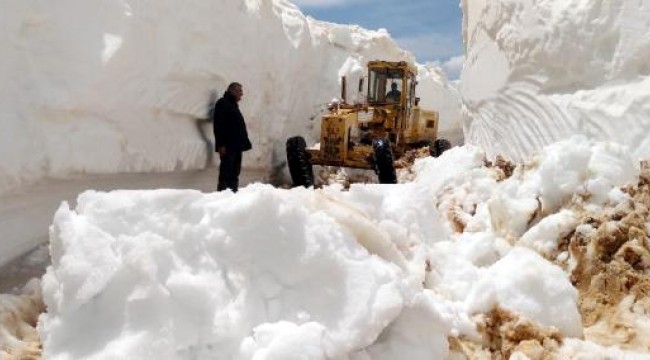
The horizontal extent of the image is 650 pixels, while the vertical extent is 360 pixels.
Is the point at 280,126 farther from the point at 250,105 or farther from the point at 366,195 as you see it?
the point at 366,195

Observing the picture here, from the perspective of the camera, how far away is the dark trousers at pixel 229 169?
22.3 feet

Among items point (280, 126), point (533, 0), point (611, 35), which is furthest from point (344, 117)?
point (611, 35)

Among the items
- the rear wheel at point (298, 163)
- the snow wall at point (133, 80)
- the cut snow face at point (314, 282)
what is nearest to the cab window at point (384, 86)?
the snow wall at point (133, 80)

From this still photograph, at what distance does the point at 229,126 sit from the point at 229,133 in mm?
70

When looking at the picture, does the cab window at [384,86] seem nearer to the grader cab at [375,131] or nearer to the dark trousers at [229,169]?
the grader cab at [375,131]

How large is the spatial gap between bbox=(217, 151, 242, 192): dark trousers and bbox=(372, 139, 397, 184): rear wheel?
1.85 meters

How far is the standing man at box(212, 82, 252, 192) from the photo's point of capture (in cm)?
674

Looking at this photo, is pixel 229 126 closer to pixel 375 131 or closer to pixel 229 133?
pixel 229 133

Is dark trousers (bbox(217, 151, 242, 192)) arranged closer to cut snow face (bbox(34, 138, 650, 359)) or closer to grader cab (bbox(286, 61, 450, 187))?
grader cab (bbox(286, 61, 450, 187))

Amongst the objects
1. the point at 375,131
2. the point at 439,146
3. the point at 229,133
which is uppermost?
the point at 229,133

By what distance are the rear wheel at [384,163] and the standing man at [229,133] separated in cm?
182

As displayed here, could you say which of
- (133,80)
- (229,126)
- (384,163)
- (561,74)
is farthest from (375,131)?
(561,74)

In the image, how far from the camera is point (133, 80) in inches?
240

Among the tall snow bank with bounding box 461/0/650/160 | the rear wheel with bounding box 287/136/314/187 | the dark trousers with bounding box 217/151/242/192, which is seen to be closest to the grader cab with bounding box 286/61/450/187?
the rear wheel with bounding box 287/136/314/187
